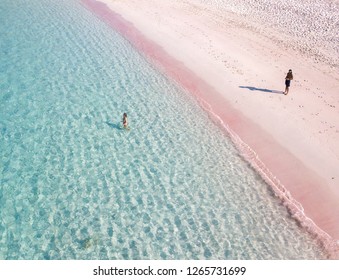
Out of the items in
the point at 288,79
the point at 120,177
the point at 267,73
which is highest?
the point at 288,79

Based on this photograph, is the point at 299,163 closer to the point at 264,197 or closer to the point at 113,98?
the point at 264,197

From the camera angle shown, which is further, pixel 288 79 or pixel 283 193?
pixel 288 79

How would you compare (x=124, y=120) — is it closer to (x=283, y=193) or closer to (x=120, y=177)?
(x=120, y=177)

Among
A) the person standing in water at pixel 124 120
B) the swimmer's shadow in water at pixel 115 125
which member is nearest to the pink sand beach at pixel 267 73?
the person standing in water at pixel 124 120

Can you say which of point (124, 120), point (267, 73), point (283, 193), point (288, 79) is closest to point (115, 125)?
point (124, 120)

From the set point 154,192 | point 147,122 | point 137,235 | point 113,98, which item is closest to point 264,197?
point 154,192

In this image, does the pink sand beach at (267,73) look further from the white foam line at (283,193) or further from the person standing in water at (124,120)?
the person standing in water at (124,120)

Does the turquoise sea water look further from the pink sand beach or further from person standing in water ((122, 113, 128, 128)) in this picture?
the pink sand beach
